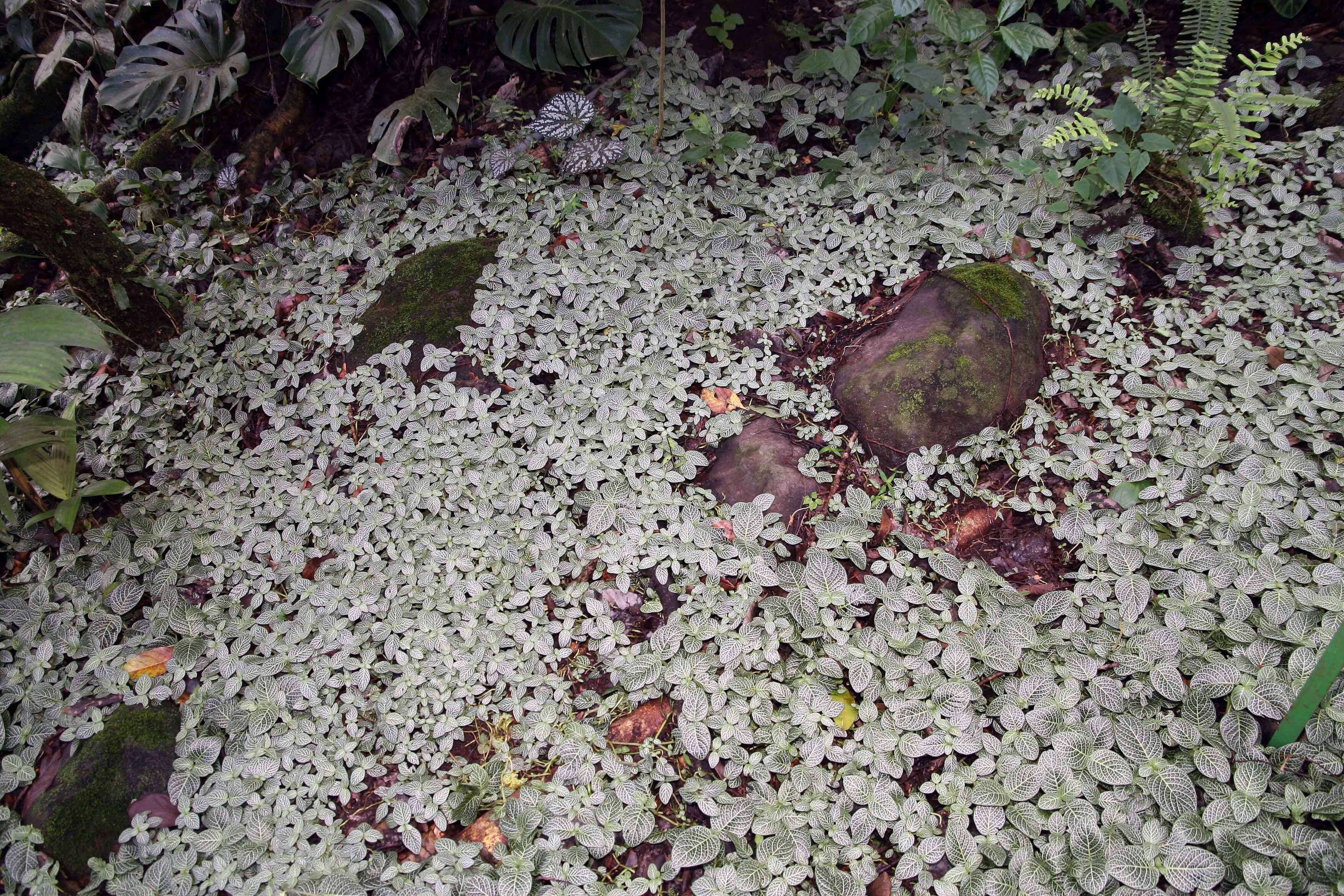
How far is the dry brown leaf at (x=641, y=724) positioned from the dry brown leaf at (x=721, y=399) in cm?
110

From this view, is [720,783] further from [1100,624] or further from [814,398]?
[814,398]

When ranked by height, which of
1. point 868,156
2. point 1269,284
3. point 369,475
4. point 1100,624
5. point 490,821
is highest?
point 868,156

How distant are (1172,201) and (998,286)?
867 mm

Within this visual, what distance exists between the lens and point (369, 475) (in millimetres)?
2832

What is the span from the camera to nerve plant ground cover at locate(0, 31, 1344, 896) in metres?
2.05

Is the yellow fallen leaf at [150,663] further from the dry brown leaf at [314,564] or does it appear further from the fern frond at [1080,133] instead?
the fern frond at [1080,133]

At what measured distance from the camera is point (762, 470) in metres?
2.73

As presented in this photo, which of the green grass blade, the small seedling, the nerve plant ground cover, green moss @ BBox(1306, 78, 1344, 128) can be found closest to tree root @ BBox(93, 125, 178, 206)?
the nerve plant ground cover

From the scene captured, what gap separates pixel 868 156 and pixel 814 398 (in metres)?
1.43

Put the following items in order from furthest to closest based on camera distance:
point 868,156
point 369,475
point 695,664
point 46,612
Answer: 1. point 868,156
2. point 369,475
3. point 46,612
4. point 695,664

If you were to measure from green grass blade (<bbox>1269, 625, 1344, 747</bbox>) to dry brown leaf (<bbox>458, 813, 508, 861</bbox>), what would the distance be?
205cm

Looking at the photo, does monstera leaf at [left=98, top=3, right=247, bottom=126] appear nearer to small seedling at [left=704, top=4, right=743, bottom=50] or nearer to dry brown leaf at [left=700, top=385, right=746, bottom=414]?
small seedling at [left=704, top=4, right=743, bottom=50]

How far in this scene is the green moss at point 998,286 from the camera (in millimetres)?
2869

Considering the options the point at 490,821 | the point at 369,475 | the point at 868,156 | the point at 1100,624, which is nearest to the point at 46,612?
the point at 369,475
